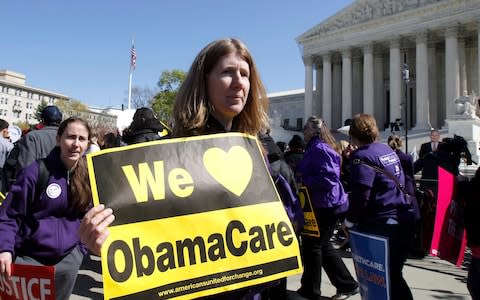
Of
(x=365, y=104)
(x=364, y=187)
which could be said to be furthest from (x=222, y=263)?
(x=365, y=104)

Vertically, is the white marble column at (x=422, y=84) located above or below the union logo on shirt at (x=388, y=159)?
above

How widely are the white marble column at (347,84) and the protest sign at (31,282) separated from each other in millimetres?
45096

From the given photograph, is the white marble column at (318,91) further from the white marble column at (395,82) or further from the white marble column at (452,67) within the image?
the white marble column at (452,67)

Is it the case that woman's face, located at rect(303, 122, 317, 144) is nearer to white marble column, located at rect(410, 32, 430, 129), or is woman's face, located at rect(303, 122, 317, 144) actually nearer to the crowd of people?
the crowd of people

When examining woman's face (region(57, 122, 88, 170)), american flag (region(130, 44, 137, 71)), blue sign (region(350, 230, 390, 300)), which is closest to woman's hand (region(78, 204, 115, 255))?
woman's face (region(57, 122, 88, 170))

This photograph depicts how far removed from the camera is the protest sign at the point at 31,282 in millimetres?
2510

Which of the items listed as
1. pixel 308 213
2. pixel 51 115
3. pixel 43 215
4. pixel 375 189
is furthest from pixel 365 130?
pixel 51 115

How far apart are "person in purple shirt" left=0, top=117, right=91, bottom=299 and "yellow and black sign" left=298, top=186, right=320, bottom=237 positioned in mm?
2361

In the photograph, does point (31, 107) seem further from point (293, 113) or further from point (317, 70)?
point (317, 70)

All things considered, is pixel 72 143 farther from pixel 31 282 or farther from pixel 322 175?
pixel 322 175

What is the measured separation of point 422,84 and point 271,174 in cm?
4280

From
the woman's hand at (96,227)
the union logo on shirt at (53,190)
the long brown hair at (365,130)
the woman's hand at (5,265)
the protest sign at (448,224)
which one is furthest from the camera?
the long brown hair at (365,130)

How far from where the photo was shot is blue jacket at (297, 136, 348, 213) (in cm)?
488

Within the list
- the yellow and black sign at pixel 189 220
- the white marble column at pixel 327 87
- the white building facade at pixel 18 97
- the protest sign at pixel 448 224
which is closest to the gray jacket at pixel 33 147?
the yellow and black sign at pixel 189 220
